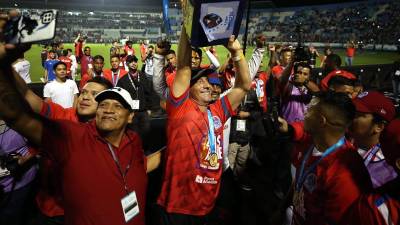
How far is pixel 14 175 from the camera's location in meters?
3.03

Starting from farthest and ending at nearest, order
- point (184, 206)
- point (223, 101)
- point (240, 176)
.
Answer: point (240, 176) < point (223, 101) < point (184, 206)

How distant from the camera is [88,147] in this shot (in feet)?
7.00

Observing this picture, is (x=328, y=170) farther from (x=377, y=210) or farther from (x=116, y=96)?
(x=116, y=96)

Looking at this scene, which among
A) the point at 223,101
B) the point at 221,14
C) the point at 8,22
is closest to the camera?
the point at 8,22

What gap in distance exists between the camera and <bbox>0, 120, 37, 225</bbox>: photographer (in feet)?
9.79

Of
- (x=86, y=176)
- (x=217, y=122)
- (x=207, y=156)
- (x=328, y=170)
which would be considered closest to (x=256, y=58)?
(x=217, y=122)

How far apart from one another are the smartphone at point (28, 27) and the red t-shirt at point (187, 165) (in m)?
1.48

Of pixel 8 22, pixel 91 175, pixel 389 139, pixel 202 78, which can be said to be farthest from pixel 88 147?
pixel 389 139

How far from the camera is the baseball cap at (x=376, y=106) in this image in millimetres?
2707

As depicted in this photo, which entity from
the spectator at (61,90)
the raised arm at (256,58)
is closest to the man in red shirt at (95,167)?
the raised arm at (256,58)

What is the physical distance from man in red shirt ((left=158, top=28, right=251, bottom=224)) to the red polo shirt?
633 mm

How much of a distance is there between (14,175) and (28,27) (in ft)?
7.08

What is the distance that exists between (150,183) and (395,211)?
3.47 meters

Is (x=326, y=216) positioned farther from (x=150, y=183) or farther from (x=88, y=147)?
(x=150, y=183)
